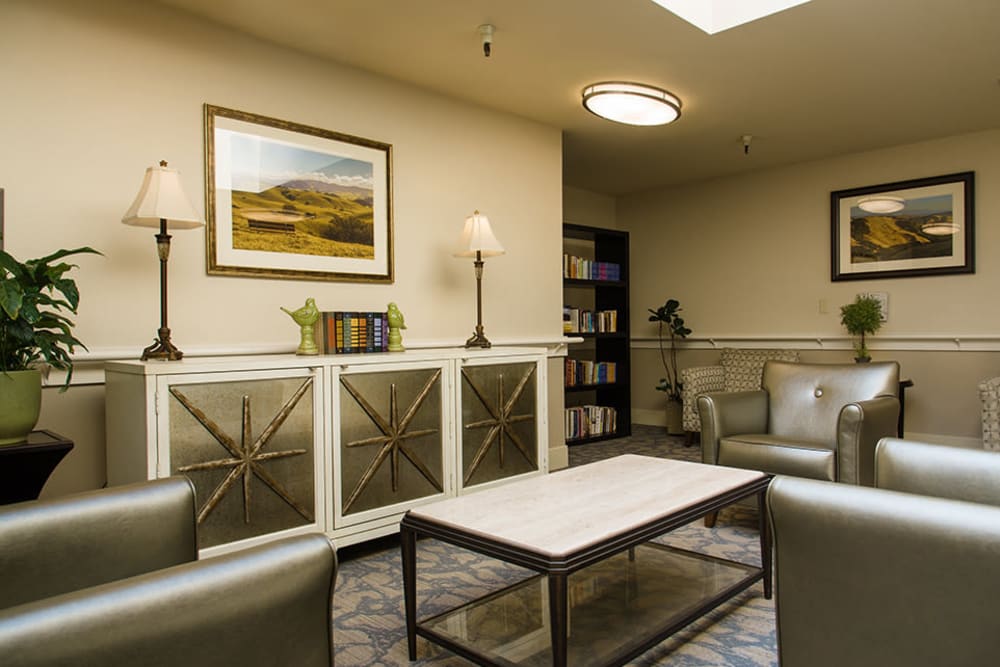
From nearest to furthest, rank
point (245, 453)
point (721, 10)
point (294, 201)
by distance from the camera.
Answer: point (245, 453), point (721, 10), point (294, 201)

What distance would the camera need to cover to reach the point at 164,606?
78 cm

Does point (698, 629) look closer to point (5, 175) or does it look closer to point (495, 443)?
point (495, 443)

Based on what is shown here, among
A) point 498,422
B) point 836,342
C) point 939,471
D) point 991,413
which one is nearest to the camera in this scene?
point 939,471

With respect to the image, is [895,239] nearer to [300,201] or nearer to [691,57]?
[691,57]

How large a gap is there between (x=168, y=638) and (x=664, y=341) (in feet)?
20.0

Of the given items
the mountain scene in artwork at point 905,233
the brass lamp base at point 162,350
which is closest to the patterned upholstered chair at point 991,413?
the mountain scene in artwork at point 905,233

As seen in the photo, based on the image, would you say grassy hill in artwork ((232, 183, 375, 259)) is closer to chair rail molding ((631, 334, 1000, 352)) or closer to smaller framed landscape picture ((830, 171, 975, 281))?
chair rail molding ((631, 334, 1000, 352))

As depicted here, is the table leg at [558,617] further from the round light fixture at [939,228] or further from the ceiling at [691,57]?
the round light fixture at [939,228]

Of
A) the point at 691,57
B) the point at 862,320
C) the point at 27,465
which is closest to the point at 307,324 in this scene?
the point at 27,465

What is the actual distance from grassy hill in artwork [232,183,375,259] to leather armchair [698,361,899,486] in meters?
2.02

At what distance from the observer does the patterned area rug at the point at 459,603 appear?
6.23 ft

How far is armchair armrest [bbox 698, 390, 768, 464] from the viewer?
3201 mm

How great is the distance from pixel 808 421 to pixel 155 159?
3.42 m

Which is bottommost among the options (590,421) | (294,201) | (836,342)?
(590,421)
